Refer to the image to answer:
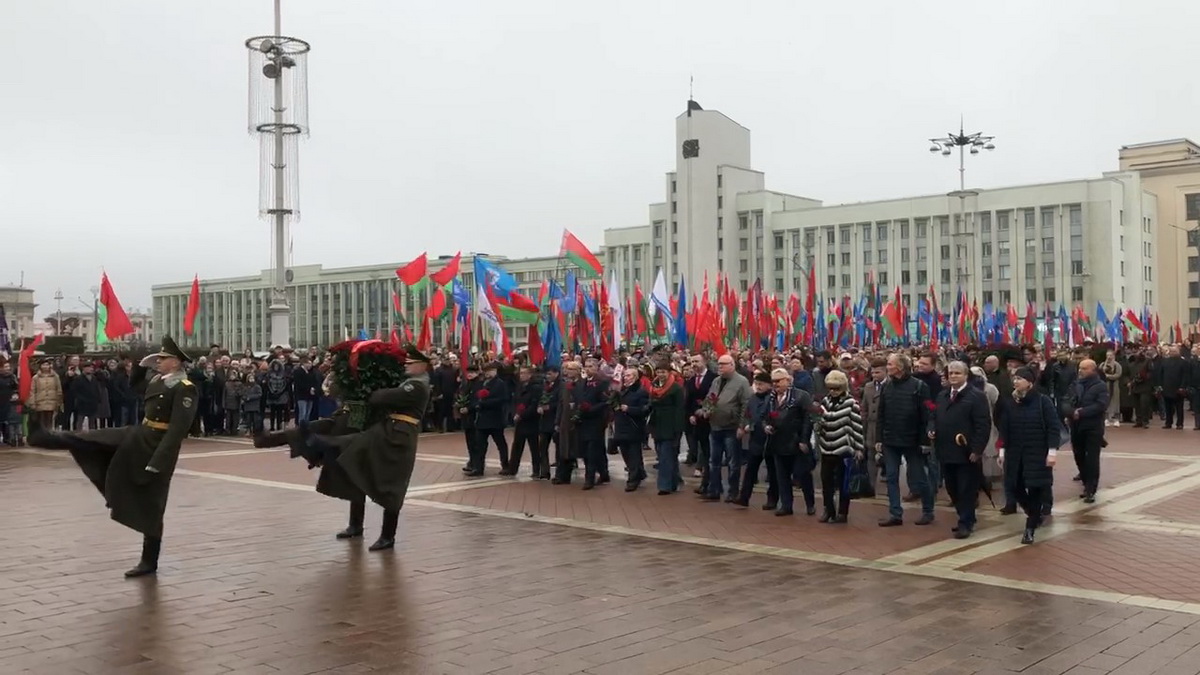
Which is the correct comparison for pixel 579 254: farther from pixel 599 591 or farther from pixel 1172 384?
pixel 599 591

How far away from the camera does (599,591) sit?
24.5ft

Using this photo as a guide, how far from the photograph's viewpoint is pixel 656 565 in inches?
332

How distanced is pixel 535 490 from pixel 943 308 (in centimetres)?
7806

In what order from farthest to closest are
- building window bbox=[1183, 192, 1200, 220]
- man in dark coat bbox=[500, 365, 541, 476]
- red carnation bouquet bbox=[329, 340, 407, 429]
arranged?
building window bbox=[1183, 192, 1200, 220] < man in dark coat bbox=[500, 365, 541, 476] < red carnation bouquet bbox=[329, 340, 407, 429]

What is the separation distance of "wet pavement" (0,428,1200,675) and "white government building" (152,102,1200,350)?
228 feet

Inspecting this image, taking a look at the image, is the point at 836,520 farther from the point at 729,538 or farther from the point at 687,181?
the point at 687,181

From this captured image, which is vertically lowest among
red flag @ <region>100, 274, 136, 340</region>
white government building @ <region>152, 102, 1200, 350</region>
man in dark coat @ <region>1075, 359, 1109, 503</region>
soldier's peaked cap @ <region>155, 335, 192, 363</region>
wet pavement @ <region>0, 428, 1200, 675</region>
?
wet pavement @ <region>0, 428, 1200, 675</region>

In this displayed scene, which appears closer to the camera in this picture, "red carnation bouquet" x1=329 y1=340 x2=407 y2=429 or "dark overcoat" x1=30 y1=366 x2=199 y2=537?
"dark overcoat" x1=30 y1=366 x2=199 y2=537

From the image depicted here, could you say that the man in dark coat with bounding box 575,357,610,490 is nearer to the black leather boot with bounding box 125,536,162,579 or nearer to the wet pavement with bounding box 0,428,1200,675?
the wet pavement with bounding box 0,428,1200,675

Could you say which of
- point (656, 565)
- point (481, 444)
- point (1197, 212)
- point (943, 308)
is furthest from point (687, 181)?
A: point (656, 565)

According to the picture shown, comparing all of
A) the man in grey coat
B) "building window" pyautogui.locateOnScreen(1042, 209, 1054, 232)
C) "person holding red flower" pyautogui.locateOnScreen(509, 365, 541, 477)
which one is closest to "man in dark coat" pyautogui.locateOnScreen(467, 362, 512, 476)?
"person holding red flower" pyautogui.locateOnScreen(509, 365, 541, 477)

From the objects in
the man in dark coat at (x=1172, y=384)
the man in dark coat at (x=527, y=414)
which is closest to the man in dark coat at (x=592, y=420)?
the man in dark coat at (x=527, y=414)

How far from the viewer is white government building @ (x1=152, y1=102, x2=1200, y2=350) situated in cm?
8344

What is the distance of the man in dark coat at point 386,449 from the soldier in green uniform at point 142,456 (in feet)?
3.57
